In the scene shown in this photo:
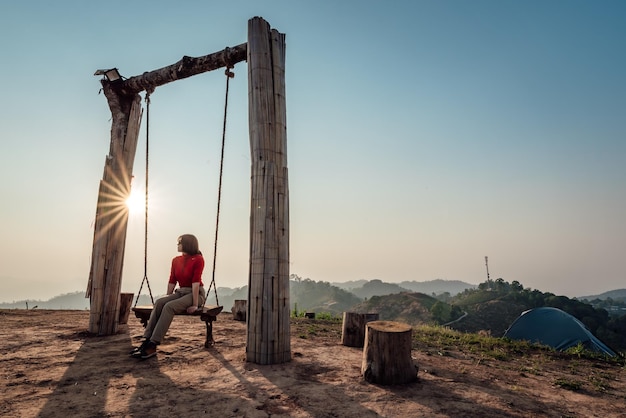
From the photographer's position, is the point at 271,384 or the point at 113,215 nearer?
the point at 271,384

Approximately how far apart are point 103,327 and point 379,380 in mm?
5072

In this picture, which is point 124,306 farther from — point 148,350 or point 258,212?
point 258,212

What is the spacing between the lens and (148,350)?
15.1ft

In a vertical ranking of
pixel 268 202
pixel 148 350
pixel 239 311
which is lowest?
pixel 148 350

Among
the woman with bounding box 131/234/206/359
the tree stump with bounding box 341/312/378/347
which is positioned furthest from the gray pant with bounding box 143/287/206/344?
the tree stump with bounding box 341/312/378/347

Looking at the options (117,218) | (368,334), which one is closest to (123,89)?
(117,218)

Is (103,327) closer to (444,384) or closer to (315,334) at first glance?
(315,334)

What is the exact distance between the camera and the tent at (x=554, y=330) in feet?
40.7

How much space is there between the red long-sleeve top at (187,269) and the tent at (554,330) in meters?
12.5

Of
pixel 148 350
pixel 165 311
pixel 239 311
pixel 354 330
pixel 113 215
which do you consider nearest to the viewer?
pixel 148 350

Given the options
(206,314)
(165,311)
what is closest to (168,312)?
(165,311)

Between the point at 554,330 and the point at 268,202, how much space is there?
13966mm

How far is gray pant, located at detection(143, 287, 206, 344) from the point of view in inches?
186

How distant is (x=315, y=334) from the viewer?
718 centimetres
